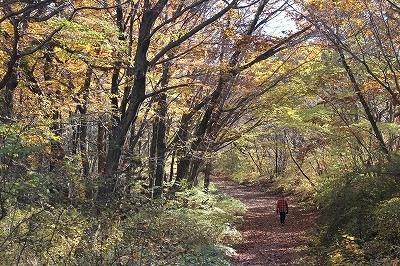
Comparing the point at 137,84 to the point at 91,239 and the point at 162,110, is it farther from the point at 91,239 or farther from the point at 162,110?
the point at 162,110

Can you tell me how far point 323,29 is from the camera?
40.6ft

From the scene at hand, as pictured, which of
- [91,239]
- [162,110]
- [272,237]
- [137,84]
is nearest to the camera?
[91,239]

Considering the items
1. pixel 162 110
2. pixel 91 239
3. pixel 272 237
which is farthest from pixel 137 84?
pixel 272 237

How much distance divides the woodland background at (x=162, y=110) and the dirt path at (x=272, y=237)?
749 millimetres

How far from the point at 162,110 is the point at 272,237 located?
20.0ft

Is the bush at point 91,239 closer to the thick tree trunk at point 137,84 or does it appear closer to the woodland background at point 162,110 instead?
the woodland background at point 162,110

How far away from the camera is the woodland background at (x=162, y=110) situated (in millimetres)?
6688

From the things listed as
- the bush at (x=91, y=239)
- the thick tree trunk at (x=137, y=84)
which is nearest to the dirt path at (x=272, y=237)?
the bush at (x=91, y=239)

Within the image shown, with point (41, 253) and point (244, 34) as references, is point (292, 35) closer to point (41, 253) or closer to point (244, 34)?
point (244, 34)

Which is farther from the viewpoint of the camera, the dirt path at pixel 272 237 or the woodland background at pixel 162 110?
the dirt path at pixel 272 237

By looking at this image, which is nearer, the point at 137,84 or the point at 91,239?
the point at 91,239

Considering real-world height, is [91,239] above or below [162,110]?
below

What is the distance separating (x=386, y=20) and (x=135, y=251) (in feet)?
30.1

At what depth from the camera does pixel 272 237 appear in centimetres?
1586
